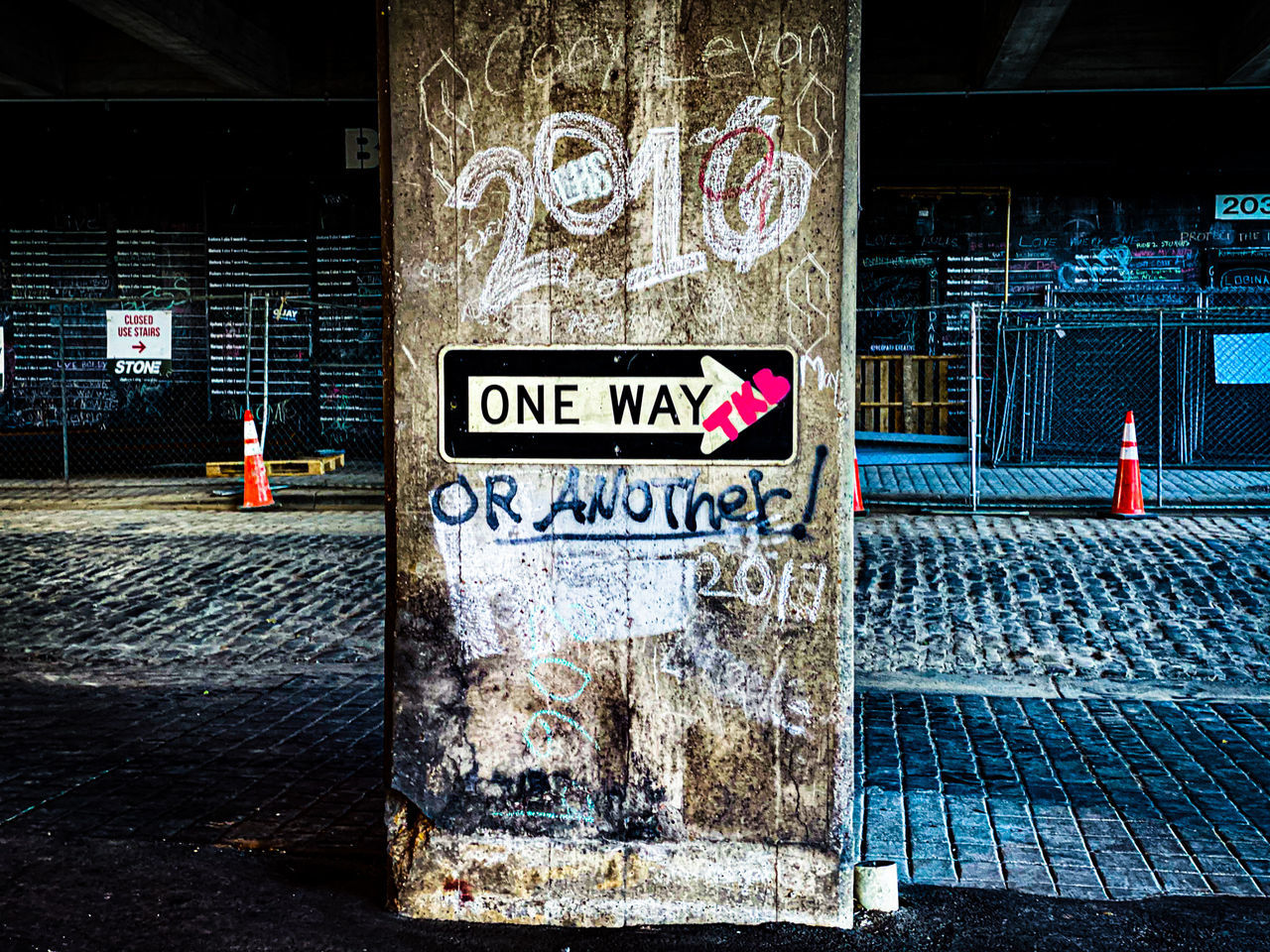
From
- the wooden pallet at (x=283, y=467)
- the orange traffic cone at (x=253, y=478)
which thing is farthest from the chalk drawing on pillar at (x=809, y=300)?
the wooden pallet at (x=283, y=467)

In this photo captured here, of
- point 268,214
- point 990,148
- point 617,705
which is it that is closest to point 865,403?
point 990,148

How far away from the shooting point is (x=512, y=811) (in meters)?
3.69

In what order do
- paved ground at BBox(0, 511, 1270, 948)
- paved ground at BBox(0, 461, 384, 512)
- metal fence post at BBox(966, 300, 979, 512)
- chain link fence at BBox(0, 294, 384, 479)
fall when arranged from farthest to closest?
chain link fence at BBox(0, 294, 384, 479), paved ground at BBox(0, 461, 384, 512), metal fence post at BBox(966, 300, 979, 512), paved ground at BBox(0, 511, 1270, 948)

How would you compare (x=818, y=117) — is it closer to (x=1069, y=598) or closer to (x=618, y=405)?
(x=618, y=405)

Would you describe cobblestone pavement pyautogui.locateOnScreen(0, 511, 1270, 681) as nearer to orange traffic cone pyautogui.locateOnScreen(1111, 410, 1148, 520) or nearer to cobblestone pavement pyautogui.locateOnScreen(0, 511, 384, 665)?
cobblestone pavement pyautogui.locateOnScreen(0, 511, 384, 665)

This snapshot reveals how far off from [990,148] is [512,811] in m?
14.3

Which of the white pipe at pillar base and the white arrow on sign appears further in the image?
the white pipe at pillar base

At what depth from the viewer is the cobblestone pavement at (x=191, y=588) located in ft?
23.8

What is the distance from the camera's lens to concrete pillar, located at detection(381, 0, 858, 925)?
11.4ft

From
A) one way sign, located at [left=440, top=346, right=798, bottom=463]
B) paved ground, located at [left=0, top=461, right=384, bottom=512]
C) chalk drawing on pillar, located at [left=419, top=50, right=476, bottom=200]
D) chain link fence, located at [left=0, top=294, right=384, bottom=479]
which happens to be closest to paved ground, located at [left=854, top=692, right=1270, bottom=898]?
one way sign, located at [left=440, top=346, right=798, bottom=463]

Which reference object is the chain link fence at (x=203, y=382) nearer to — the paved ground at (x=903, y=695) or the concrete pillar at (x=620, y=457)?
the paved ground at (x=903, y=695)

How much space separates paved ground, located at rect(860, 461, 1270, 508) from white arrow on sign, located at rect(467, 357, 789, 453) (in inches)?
326

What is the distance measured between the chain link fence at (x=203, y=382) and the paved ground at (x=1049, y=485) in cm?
741

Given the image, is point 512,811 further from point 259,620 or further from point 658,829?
point 259,620
